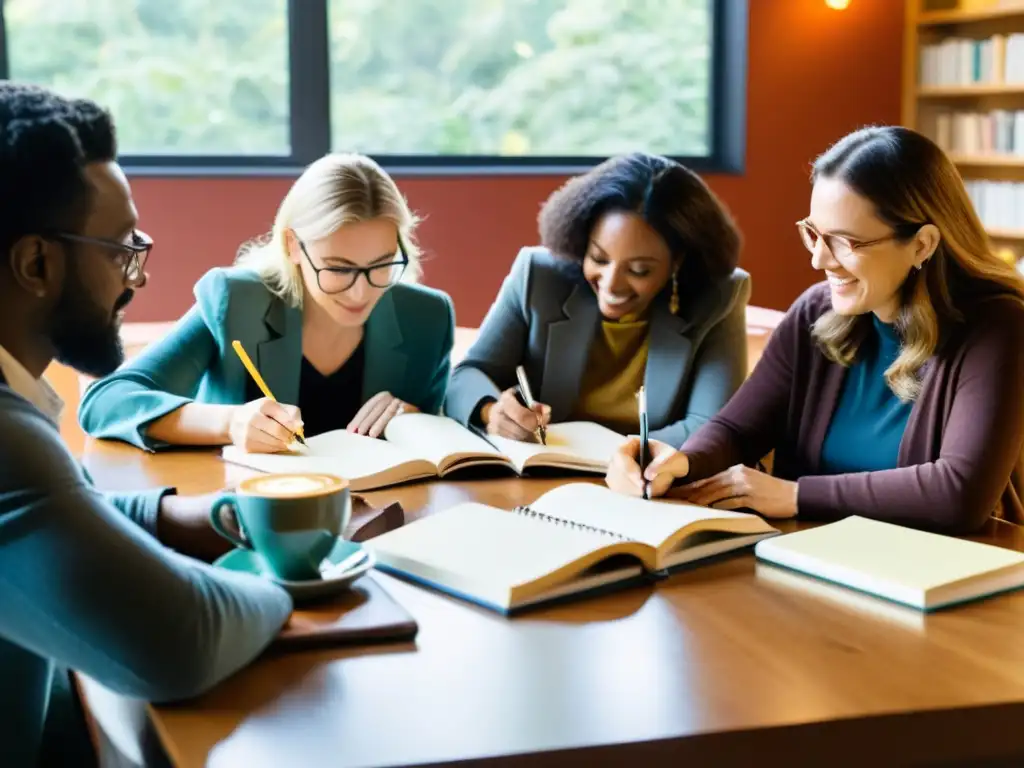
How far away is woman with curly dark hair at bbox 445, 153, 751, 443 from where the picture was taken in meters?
2.23

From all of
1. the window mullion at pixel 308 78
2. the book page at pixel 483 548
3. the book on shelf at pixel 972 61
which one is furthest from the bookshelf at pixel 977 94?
the book page at pixel 483 548

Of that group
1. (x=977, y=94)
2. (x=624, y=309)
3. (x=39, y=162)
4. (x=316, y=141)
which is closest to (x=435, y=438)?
(x=624, y=309)

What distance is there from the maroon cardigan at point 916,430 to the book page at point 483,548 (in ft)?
1.30

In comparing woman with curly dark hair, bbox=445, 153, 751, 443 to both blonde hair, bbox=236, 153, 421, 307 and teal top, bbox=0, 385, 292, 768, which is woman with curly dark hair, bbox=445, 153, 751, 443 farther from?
teal top, bbox=0, 385, 292, 768

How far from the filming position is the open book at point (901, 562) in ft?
3.94

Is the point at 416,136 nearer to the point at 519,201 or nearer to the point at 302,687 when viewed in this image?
the point at 519,201

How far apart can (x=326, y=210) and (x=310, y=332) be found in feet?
0.80

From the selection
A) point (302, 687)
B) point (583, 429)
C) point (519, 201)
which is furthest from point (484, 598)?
point (519, 201)

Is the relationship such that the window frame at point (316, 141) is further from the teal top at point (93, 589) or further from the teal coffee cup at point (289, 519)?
the teal top at point (93, 589)

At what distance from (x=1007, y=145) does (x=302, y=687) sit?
461 cm

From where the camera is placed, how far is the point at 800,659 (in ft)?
3.43

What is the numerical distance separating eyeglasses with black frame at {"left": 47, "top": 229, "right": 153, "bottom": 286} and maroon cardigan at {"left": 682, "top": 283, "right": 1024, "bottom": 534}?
2.71 ft

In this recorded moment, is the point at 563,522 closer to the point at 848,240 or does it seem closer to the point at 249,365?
the point at 848,240

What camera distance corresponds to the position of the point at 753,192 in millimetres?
4957
